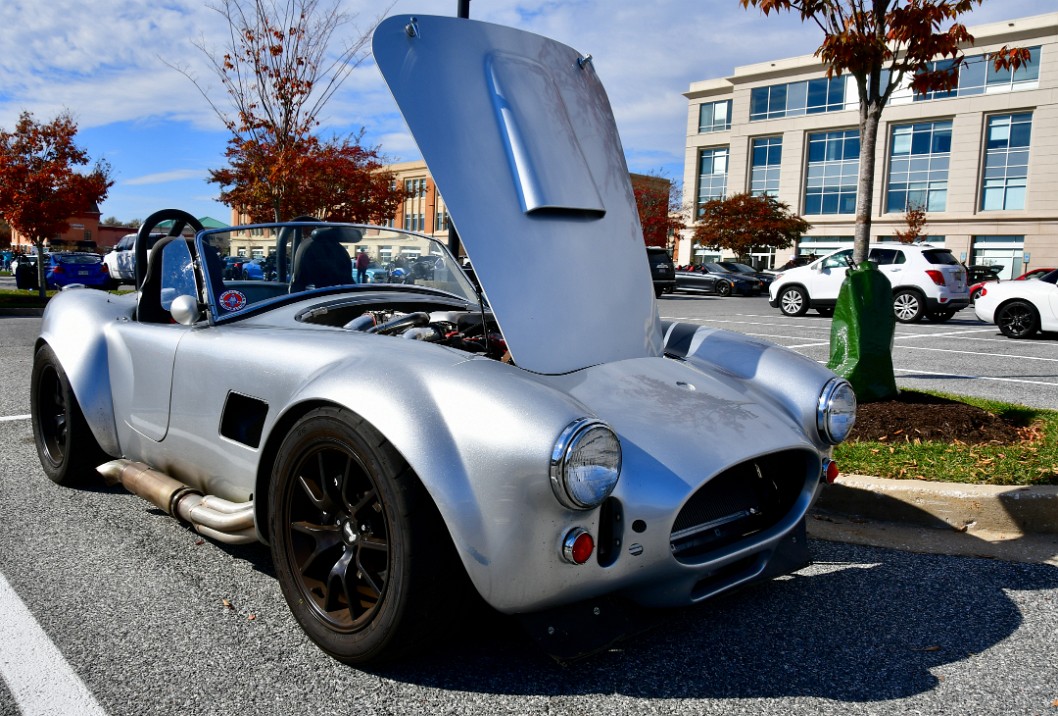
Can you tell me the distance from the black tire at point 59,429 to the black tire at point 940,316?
17.1 m

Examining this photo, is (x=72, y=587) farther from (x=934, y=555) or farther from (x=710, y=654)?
(x=934, y=555)

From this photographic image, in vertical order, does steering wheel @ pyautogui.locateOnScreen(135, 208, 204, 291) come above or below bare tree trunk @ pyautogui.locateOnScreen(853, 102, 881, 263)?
below

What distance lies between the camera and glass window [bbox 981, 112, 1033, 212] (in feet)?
140

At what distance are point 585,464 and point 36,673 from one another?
1.75 metres

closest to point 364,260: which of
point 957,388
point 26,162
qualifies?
point 957,388

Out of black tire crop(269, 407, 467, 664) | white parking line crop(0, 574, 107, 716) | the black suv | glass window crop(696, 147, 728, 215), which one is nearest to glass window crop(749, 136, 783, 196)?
glass window crop(696, 147, 728, 215)

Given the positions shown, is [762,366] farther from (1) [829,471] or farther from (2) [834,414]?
(1) [829,471]

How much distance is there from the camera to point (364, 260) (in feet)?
13.5

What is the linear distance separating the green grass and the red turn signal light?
2.66 metres

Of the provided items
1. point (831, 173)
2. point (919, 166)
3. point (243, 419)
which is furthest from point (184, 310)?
point (831, 173)

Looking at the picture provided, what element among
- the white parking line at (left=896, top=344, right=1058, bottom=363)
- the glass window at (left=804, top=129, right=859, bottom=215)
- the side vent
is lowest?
the white parking line at (left=896, top=344, right=1058, bottom=363)

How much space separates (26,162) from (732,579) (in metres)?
23.4

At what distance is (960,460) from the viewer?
472 cm

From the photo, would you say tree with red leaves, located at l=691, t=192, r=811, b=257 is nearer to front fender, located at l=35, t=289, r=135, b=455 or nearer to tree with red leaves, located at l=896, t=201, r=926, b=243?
tree with red leaves, located at l=896, t=201, r=926, b=243
